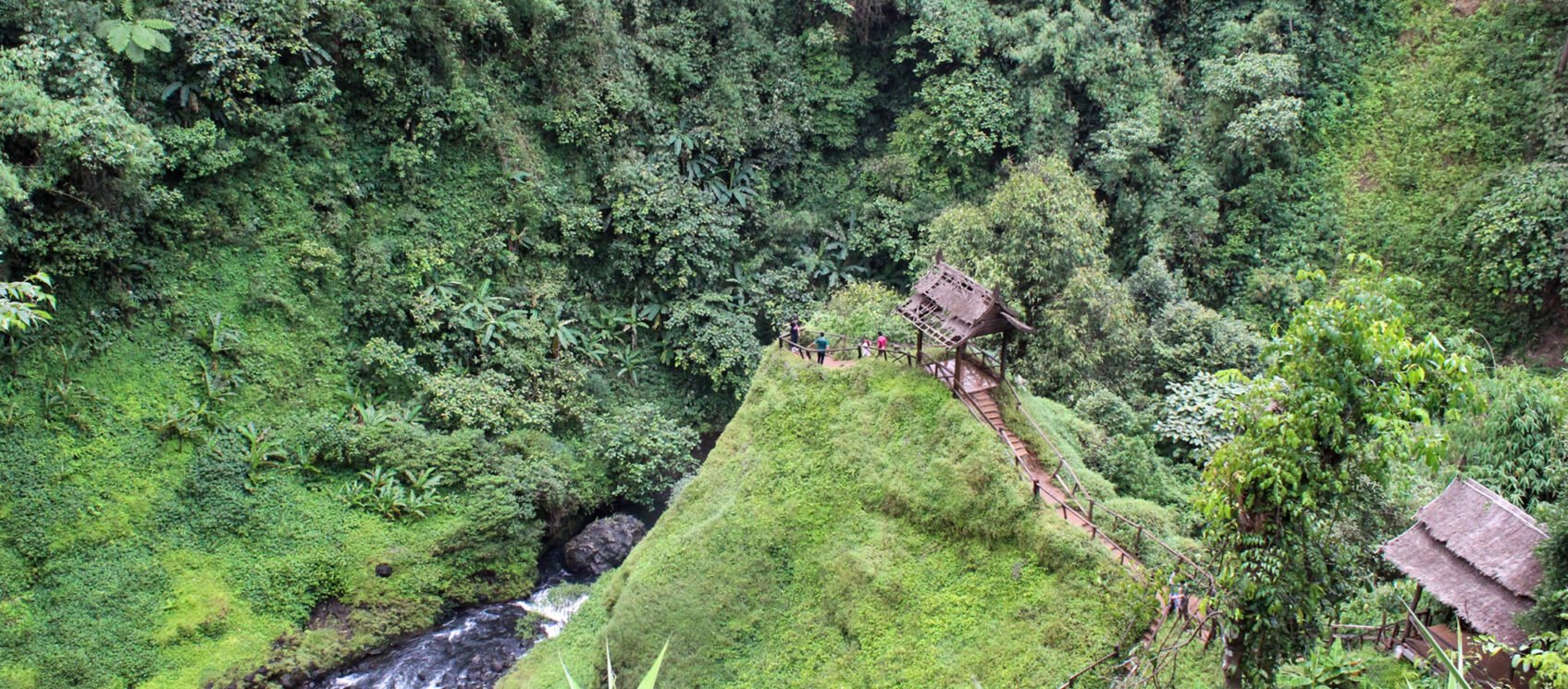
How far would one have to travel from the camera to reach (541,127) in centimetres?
2525

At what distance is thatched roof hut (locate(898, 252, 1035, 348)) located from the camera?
13906mm

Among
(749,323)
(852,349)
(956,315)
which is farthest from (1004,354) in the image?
(749,323)

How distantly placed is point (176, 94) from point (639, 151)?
1097 cm

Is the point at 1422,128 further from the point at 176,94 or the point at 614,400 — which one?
the point at 176,94

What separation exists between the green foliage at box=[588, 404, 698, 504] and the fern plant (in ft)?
37.9

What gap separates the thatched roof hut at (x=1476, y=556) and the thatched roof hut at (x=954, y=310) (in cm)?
548

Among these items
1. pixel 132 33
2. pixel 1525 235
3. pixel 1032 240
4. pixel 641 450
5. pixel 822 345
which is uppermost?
pixel 132 33

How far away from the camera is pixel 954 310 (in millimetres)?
14531

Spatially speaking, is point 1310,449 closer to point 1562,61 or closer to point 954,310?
point 954,310

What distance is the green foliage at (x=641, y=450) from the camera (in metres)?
21.8

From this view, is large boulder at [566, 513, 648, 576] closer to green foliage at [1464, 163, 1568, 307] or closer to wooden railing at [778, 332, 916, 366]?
wooden railing at [778, 332, 916, 366]

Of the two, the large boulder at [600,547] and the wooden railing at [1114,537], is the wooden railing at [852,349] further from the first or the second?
the large boulder at [600,547]

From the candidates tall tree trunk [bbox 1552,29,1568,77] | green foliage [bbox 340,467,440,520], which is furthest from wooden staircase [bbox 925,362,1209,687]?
tall tree trunk [bbox 1552,29,1568,77]

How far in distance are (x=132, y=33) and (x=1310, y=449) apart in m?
20.3
